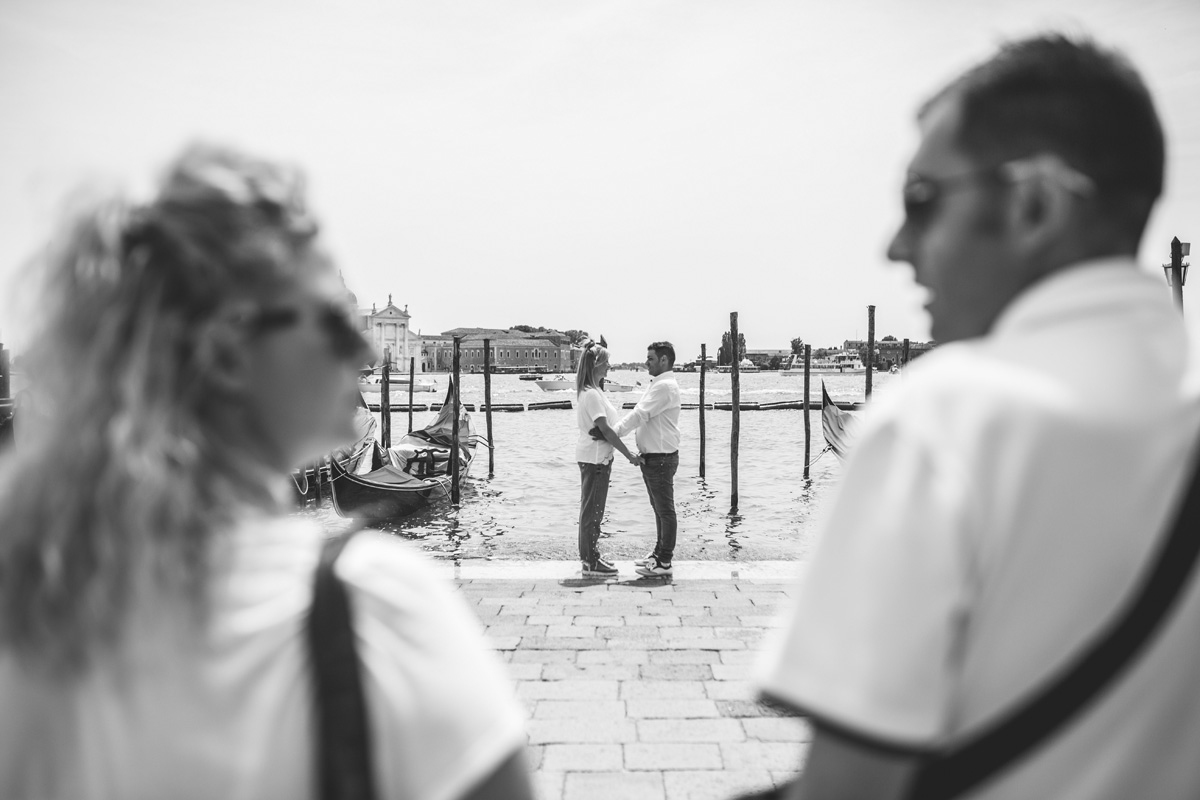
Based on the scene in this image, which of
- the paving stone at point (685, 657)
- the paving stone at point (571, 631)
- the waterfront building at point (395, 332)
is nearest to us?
the paving stone at point (685, 657)

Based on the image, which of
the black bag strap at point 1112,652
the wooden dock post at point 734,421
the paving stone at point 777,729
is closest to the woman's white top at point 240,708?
the black bag strap at point 1112,652

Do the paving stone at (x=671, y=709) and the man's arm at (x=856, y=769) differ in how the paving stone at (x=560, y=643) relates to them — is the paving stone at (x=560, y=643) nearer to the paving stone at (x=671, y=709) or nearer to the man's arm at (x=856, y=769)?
the paving stone at (x=671, y=709)

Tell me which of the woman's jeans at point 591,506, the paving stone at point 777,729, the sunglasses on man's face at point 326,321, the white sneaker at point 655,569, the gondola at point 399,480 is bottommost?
the gondola at point 399,480

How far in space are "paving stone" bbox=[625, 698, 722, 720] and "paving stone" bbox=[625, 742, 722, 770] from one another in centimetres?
28

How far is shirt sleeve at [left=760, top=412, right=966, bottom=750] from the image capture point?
72 centimetres

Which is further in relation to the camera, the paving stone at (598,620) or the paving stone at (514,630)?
the paving stone at (598,620)

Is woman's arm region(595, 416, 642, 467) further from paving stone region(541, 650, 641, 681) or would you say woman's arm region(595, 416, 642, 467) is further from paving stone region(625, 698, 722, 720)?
paving stone region(625, 698, 722, 720)

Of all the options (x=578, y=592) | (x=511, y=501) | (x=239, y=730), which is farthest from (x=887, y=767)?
(x=511, y=501)

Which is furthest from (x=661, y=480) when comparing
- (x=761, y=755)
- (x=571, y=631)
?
(x=761, y=755)

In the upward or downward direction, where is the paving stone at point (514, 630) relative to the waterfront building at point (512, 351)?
downward

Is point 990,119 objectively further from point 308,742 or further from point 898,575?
point 308,742

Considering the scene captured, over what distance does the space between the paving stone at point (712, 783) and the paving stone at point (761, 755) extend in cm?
5

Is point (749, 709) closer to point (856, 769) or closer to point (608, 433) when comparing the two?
Answer: point (608, 433)

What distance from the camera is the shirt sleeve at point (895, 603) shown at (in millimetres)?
721
